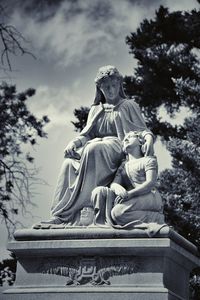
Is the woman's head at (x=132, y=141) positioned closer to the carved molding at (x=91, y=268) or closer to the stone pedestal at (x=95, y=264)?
the stone pedestal at (x=95, y=264)

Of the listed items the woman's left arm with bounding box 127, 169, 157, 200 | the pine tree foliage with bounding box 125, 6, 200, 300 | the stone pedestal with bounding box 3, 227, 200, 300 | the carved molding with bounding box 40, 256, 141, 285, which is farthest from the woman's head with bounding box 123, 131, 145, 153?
the pine tree foliage with bounding box 125, 6, 200, 300

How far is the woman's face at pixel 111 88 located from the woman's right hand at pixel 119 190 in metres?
1.49

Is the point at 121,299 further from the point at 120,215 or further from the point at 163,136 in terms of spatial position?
the point at 163,136

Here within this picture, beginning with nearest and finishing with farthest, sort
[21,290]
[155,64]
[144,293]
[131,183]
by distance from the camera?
[144,293]
[21,290]
[131,183]
[155,64]

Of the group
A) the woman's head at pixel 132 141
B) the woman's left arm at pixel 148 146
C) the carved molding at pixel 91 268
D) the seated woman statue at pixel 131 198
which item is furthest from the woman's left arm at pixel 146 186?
the carved molding at pixel 91 268

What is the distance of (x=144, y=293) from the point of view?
23.3ft

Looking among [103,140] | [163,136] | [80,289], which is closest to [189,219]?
[163,136]

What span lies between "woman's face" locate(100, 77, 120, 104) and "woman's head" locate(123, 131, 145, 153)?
699 mm

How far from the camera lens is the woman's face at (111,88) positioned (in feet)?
29.4

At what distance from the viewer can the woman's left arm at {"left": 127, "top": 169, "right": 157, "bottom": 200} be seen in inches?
306

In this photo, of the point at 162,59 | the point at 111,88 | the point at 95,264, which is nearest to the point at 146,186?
the point at 95,264

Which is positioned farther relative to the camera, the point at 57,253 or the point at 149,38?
the point at 149,38

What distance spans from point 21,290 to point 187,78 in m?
12.9

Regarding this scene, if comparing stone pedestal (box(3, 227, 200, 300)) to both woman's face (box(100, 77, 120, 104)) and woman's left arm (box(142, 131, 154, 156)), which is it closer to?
woman's left arm (box(142, 131, 154, 156))
